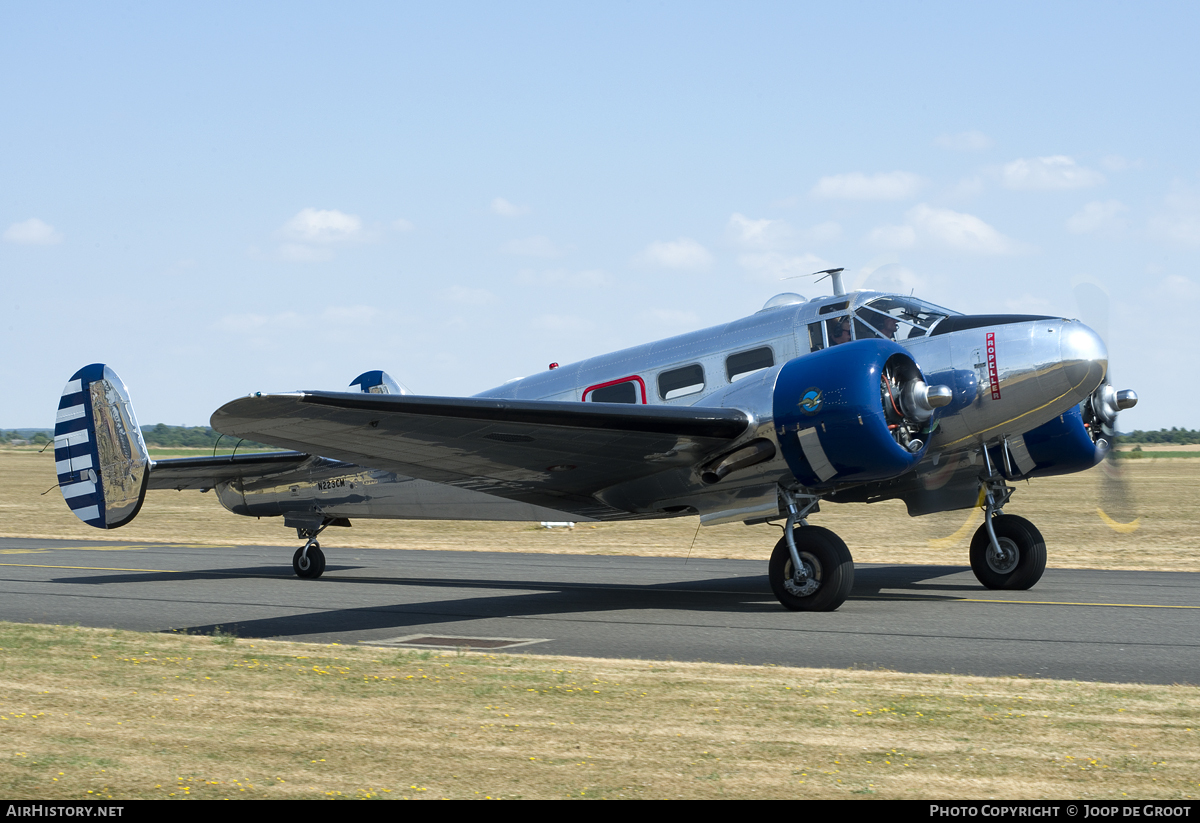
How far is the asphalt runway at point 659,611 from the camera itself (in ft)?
30.9

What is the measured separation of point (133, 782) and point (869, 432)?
25.3ft

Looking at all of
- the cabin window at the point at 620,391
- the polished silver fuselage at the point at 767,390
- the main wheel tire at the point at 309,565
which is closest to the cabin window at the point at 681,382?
the polished silver fuselage at the point at 767,390

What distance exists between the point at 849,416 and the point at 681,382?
129 inches

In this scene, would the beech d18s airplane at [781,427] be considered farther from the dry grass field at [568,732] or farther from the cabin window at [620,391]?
the dry grass field at [568,732]

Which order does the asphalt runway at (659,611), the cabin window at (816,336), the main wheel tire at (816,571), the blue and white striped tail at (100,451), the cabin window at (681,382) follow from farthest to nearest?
the blue and white striped tail at (100,451)
the cabin window at (681,382)
the cabin window at (816,336)
the main wheel tire at (816,571)
the asphalt runway at (659,611)

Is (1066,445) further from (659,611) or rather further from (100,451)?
(100,451)

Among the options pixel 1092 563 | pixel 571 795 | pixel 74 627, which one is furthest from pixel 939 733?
pixel 1092 563

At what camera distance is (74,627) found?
37.5ft

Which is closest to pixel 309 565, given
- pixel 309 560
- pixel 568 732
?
pixel 309 560

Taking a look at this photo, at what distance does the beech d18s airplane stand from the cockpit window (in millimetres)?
23

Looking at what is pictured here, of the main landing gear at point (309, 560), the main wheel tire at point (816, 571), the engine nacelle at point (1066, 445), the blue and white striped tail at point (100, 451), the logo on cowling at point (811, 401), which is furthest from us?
the main landing gear at point (309, 560)

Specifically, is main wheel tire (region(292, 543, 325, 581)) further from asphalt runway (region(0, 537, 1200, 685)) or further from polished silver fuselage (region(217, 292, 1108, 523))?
polished silver fuselage (region(217, 292, 1108, 523))

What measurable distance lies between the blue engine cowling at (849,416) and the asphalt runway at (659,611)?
1.66m

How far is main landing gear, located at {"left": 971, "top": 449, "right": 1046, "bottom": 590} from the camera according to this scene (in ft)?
47.1
